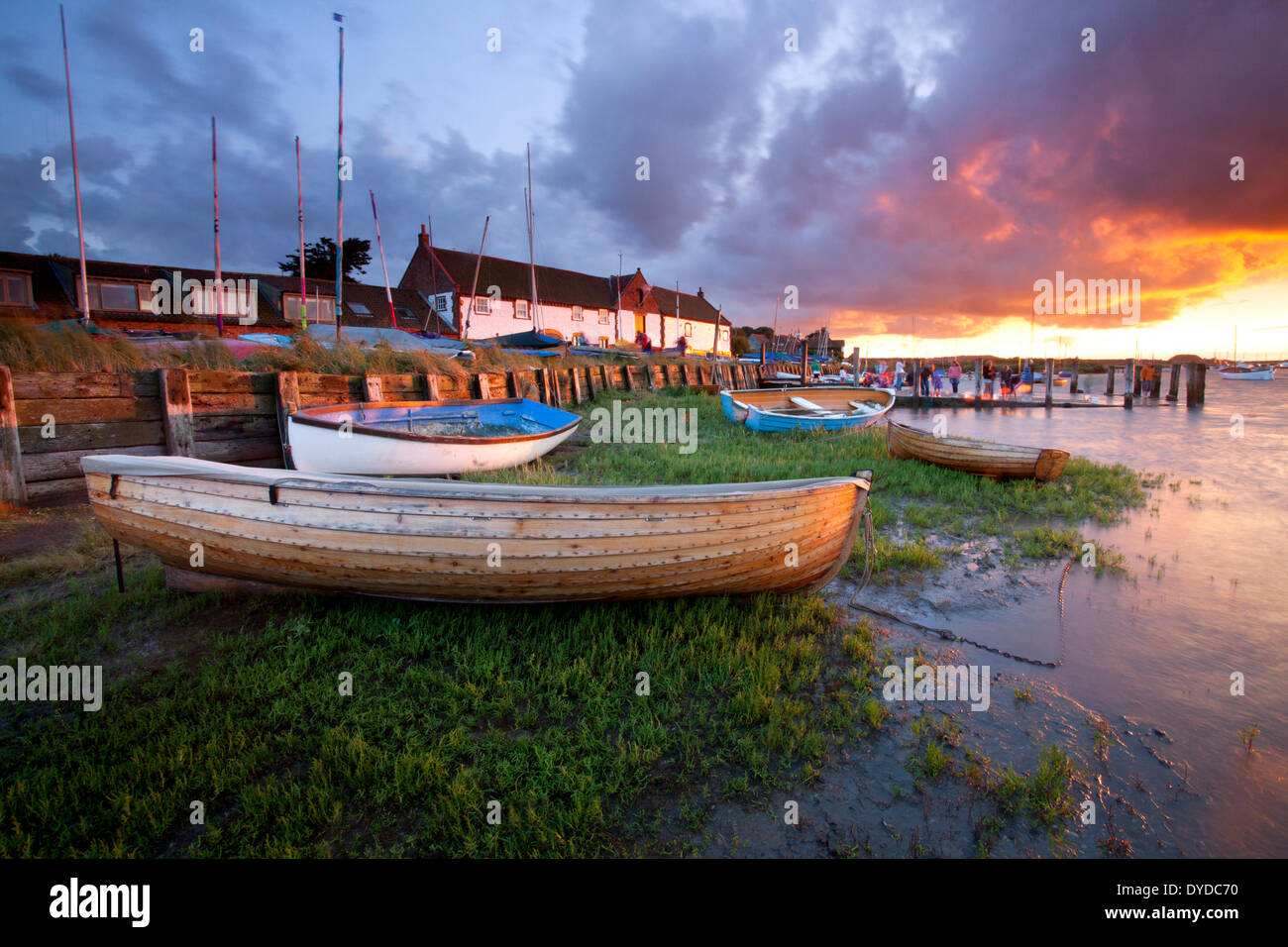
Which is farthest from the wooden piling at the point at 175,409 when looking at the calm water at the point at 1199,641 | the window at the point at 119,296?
the window at the point at 119,296

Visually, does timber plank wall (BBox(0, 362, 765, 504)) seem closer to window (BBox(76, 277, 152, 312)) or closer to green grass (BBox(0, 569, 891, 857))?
green grass (BBox(0, 569, 891, 857))

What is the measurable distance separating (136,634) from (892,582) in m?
7.54

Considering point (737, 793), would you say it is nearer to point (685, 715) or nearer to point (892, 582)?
point (685, 715)

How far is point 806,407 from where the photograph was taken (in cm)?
1998

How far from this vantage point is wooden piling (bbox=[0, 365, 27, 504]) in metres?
7.69

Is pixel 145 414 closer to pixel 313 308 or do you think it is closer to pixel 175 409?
pixel 175 409

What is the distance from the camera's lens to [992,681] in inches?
175

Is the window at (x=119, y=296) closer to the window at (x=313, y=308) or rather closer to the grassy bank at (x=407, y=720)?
the window at (x=313, y=308)

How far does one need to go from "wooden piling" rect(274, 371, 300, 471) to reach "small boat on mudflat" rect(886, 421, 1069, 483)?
13.3 m

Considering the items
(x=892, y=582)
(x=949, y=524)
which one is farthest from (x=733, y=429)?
(x=892, y=582)

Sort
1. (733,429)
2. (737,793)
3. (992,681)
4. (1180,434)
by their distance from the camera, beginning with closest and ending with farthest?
1. (737,793)
2. (992,681)
3. (733,429)
4. (1180,434)

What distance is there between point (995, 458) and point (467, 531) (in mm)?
10595

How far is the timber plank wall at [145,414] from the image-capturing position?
7.99 meters
